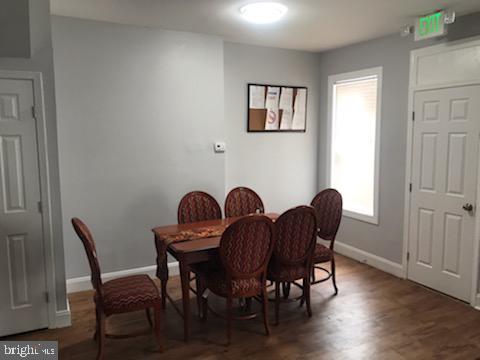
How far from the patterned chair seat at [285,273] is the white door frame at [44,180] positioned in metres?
1.74

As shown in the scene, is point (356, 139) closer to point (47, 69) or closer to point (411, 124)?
point (411, 124)

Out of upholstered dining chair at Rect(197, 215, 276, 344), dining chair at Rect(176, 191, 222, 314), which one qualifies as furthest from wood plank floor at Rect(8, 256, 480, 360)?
dining chair at Rect(176, 191, 222, 314)

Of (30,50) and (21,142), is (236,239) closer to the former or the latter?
(21,142)

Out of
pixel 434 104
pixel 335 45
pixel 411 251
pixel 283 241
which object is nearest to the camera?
pixel 283 241

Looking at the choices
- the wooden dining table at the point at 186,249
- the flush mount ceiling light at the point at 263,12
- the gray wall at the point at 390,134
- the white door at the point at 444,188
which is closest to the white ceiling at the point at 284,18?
the flush mount ceiling light at the point at 263,12

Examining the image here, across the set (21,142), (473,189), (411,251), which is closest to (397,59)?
(473,189)

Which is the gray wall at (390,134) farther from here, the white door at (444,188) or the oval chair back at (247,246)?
the oval chair back at (247,246)

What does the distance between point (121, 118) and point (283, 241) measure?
80.5 inches

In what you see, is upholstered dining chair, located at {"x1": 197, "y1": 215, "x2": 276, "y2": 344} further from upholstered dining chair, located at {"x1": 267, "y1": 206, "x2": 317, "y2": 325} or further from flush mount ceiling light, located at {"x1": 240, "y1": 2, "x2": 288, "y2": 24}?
flush mount ceiling light, located at {"x1": 240, "y1": 2, "x2": 288, "y2": 24}

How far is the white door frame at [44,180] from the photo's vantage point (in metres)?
2.80

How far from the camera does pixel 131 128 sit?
387 cm

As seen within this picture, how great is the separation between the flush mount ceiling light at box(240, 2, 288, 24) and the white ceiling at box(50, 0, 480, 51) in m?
0.06

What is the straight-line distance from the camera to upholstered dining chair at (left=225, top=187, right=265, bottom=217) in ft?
13.3

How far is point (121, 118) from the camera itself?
3814mm
